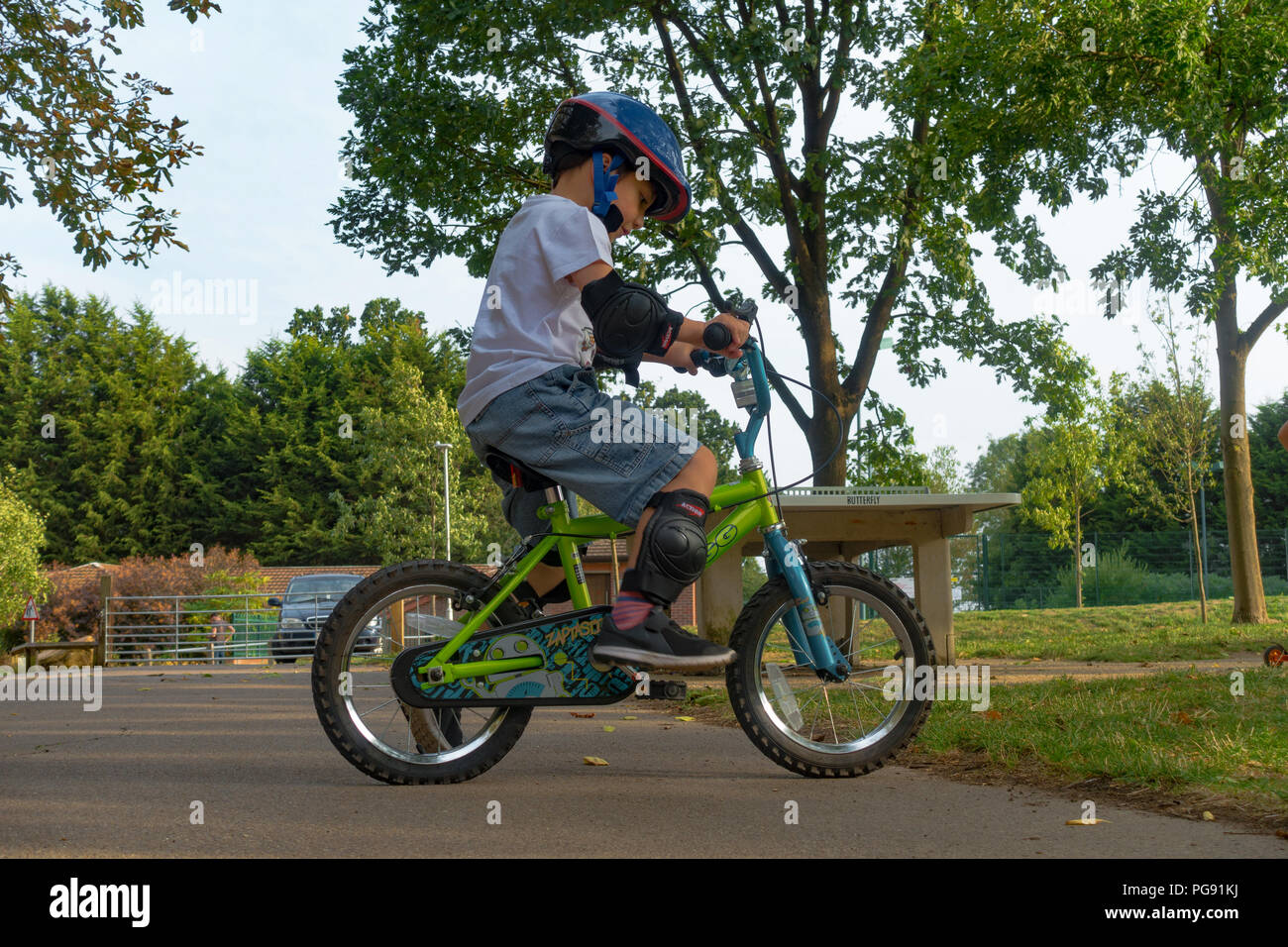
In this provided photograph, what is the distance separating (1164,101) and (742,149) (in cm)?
429

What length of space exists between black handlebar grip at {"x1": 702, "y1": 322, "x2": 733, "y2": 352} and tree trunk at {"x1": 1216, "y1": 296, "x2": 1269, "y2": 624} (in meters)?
14.6

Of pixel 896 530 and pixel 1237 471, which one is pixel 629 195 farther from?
pixel 1237 471

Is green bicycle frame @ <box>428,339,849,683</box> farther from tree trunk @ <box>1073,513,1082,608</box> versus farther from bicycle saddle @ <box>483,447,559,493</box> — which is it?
tree trunk @ <box>1073,513,1082,608</box>

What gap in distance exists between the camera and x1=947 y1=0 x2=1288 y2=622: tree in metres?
11.0

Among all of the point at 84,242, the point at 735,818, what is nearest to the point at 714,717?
the point at 735,818

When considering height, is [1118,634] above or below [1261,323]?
below

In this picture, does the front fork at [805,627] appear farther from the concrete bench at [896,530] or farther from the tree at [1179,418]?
the tree at [1179,418]

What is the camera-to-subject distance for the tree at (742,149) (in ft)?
38.6

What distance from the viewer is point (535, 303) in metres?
3.56

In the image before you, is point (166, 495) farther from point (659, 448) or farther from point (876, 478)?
point (659, 448)

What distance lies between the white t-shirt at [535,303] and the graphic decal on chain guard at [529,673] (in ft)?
2.39

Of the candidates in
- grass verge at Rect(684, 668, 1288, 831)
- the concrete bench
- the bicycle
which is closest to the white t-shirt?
the bicycle

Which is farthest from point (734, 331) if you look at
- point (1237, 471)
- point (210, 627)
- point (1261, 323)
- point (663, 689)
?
point (210, 627)

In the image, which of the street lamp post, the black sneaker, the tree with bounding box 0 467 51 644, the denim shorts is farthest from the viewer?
the street lamp post
